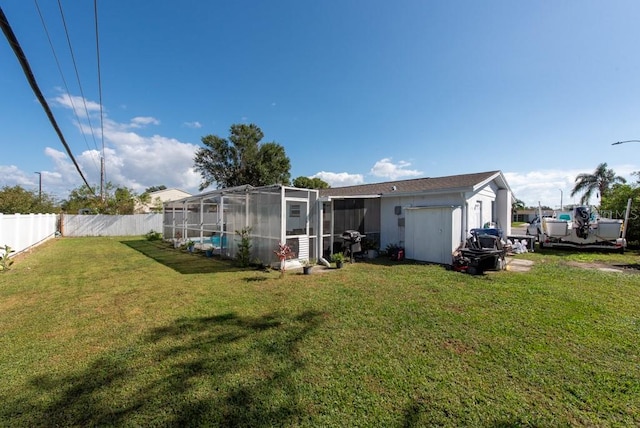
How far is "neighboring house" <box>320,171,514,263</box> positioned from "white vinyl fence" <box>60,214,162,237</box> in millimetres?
18839

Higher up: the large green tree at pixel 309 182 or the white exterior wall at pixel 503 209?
the large green tree at pixel 309 182

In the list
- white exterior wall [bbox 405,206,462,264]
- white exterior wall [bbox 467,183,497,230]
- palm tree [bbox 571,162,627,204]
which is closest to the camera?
white exterior wall [bbox 405,206,462,264]

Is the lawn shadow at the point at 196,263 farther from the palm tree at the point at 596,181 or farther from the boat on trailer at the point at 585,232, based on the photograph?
the palm tree at the point at 596,181

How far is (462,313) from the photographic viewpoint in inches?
182

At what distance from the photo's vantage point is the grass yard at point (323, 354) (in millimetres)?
2381

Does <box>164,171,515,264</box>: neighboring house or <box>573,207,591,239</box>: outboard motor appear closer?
<box>164,171,515,264</box>: neighboring house

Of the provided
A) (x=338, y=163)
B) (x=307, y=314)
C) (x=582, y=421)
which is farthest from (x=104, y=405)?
(x=338, y=163)

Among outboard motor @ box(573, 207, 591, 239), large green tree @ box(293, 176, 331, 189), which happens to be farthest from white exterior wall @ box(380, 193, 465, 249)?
large green tree @ box(293, 176, 331, 189)

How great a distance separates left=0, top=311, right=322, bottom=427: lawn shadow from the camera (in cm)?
230

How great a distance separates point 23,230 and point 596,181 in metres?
43.4

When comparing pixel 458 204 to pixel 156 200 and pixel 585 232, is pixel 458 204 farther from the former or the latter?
pixel 156 200

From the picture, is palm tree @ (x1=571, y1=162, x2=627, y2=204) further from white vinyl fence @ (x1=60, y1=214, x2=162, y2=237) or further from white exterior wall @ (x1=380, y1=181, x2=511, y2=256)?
white vinyl fence @ (x1=60, y1=214, x2=162, y2=237)

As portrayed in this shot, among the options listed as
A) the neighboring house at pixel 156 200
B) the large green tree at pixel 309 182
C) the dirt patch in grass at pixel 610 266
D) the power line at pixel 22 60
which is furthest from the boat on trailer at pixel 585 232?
the large green tree at pixel 309 182

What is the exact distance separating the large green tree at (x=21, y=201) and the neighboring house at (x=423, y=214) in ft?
69.0
